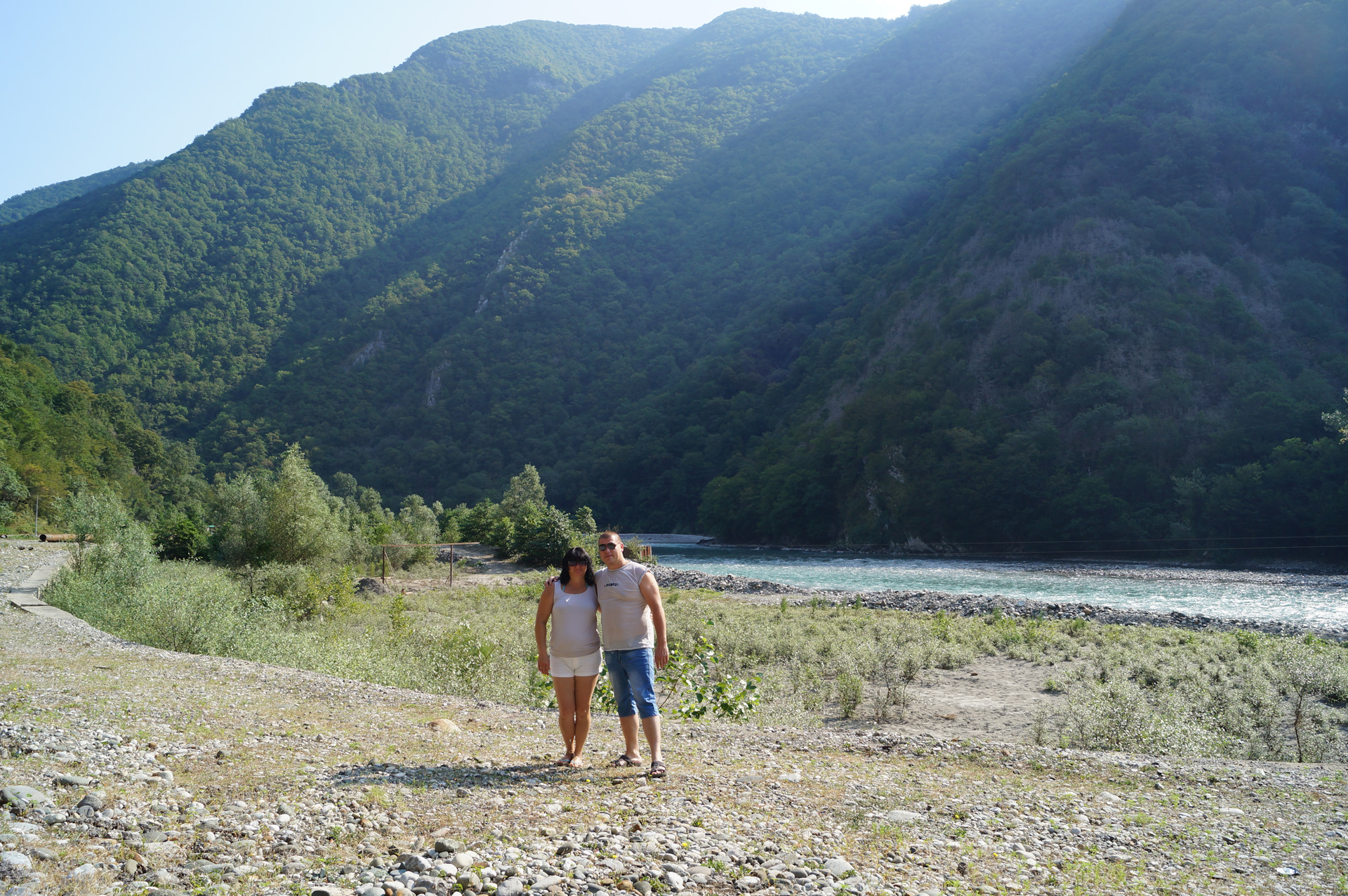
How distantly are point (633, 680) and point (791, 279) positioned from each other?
10059 cm

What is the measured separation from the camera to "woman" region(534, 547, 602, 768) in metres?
5.51

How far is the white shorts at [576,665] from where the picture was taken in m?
5.52

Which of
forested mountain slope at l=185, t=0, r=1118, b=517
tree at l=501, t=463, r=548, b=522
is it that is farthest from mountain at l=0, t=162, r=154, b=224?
tree at l=501, t=463, r=548, b=522

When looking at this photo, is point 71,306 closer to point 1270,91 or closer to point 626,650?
point 626,650

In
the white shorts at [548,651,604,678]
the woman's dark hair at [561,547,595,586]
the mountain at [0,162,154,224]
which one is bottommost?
the white shorts at [548,651,604,678]

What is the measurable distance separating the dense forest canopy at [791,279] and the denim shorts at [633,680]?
146 feet

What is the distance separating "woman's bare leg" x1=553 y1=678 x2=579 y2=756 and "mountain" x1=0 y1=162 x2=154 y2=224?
14896cm

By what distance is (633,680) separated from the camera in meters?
5.43

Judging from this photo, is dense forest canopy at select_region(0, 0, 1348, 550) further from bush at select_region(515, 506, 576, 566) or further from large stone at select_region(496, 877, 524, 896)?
large stone at select_region(496, 877, 524, 896)

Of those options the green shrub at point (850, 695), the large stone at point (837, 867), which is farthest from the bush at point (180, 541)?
the large stone at point (837, 867)

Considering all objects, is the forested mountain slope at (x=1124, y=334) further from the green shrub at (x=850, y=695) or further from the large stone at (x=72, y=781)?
the large stone at (x=72, y=781)

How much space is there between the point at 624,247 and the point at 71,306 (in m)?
70.2

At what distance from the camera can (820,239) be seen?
10569cm

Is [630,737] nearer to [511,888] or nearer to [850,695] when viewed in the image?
[511,888]
